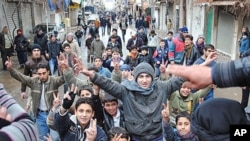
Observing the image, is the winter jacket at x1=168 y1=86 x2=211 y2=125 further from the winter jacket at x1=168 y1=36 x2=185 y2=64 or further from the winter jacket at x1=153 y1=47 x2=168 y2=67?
the winter jacket at x1=153 y1=47 x2=168 y2=67

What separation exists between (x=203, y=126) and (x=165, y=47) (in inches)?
301

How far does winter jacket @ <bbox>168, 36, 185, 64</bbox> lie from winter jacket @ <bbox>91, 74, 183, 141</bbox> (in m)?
4.94

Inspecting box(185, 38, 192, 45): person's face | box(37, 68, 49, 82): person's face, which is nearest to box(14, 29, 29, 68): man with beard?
box(185, 38, 192, 45): person's face

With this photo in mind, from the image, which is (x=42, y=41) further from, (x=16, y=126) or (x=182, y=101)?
(x=16, y=126)

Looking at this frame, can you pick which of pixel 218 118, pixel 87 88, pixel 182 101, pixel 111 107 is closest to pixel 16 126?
pixel 218 118

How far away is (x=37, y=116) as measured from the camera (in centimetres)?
502

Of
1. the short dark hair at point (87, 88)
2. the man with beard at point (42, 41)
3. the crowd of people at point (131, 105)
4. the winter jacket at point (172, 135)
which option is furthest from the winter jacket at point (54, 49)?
the winter jacket at point (172, 135)

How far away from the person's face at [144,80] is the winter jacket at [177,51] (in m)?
4.88

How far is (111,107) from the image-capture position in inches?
157

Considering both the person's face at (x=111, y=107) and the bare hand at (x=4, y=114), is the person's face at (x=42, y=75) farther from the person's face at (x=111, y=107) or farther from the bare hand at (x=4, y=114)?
the bare hand at (x=4, y=114)

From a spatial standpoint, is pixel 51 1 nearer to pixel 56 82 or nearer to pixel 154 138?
pixel 56 82

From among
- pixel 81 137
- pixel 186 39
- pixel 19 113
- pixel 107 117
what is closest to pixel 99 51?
pixel 186 39

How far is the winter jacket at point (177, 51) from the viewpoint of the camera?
8547 mm

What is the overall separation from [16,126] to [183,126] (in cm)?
234
